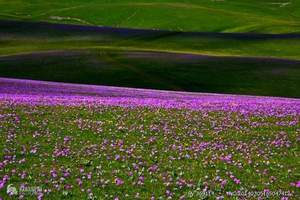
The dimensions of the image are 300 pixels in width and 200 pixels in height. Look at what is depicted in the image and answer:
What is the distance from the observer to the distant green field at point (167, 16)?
114000mm

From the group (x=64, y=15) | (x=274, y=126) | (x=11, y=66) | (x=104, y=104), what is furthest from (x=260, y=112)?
(x=64, y=15)

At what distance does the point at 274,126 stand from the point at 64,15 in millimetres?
114961

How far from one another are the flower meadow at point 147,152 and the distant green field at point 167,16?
88.2 m

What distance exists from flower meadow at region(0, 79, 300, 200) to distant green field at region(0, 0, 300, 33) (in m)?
88.2

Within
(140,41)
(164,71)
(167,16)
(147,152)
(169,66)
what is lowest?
(147,152)

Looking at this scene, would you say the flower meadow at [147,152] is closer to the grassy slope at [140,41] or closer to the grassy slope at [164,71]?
the grassy slope at [164,71]

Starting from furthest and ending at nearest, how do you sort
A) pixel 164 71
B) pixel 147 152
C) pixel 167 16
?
pixel 167 16 < pixel 164 71 < pixel 147 152

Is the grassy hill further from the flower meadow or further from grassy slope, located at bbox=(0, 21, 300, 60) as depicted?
the flower meadow

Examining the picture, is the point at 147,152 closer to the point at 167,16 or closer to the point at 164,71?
the point at 164,71

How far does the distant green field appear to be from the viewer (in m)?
114

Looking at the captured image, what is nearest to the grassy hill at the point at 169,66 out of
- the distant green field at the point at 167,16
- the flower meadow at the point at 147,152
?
the flower meadow at the point at 147,152

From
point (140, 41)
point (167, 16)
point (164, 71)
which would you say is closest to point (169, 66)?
point (164, 71)

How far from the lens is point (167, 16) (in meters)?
124

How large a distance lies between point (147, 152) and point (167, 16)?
110185 mm
